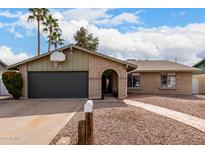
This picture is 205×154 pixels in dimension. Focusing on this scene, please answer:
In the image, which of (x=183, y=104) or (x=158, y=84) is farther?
(x=158, y=84)

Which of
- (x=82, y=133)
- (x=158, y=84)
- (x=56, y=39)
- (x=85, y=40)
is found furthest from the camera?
(x=85, y=40)

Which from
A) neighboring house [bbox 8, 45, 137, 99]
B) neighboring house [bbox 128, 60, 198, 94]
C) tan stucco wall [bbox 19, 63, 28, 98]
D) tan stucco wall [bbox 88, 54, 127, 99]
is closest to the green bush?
tan stucco wall [bbox 19, 63, 28, 98]

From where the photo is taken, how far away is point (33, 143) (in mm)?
5961

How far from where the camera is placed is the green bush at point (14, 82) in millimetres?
16953

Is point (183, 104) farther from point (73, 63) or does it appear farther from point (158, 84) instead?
point (158, 84)

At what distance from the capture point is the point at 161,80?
22953mm

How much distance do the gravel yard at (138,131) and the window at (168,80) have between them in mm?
14311

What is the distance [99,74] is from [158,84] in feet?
26.5

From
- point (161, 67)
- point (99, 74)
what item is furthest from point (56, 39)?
point (99, 74)

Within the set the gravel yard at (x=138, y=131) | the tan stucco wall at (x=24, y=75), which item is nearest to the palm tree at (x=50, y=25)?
the tan stucco wall at (x=24, y=75)

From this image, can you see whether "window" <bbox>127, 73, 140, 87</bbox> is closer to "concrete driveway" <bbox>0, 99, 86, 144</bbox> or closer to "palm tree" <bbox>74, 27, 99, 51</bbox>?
"concrete driveway" <bbox>0, 99, 86, 144</bbox>
